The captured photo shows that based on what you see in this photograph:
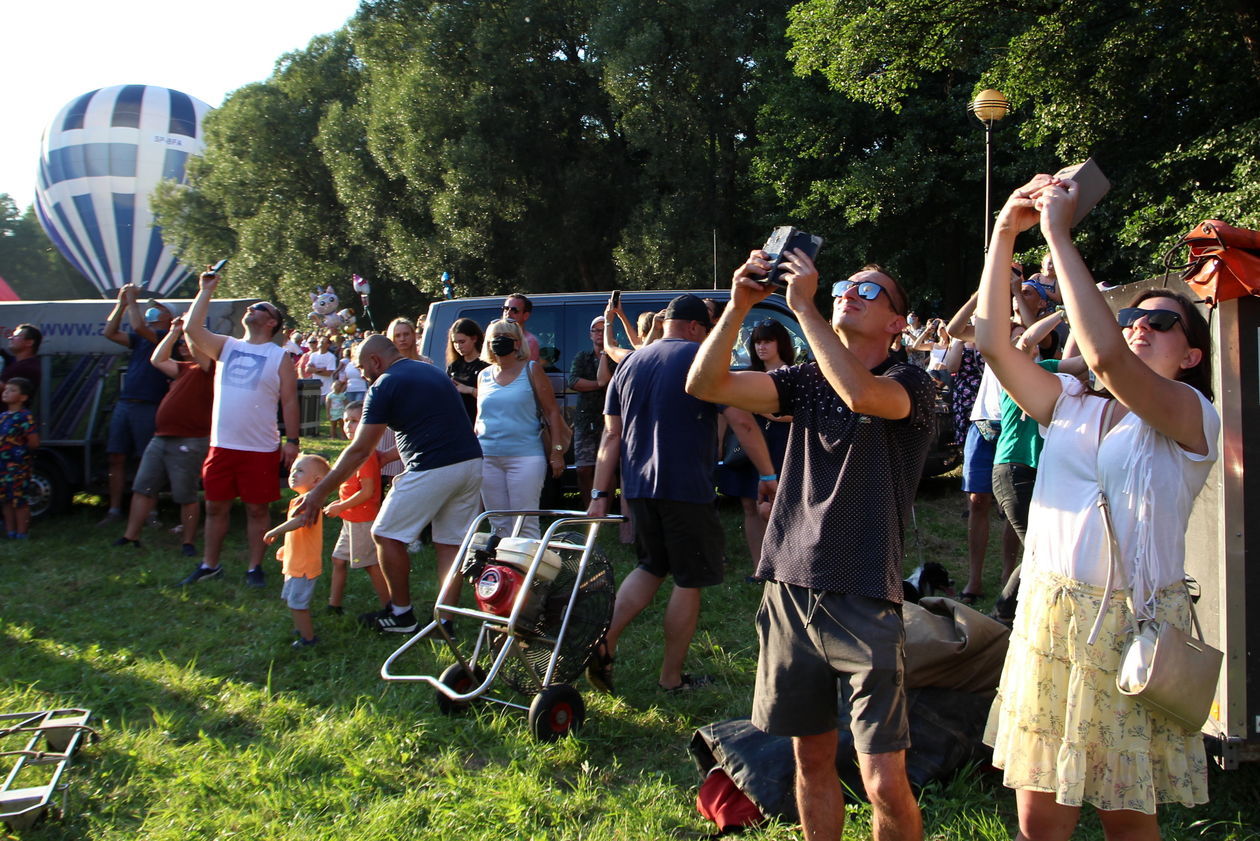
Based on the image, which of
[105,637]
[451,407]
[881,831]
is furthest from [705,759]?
[105,637]

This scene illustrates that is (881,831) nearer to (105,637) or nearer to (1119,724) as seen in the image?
(1119,724)

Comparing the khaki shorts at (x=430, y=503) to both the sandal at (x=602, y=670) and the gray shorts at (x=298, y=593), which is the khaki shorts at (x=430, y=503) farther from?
the sandal at (x=602, y=670)

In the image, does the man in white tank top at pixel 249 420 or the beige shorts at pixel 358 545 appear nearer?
the beige shorts at pixel 358 545

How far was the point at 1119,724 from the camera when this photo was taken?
2.33 metres

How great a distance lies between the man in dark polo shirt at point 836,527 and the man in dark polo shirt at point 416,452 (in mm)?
2900

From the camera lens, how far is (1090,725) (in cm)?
235

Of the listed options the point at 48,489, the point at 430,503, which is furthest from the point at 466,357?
the point at 48,489

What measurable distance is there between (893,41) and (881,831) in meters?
17.2

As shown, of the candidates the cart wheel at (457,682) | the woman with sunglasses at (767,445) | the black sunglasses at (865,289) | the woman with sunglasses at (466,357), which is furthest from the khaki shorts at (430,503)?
the black sunglasses at (865,289)

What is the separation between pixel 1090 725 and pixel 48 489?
9346 mm

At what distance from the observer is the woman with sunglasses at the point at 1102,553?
2301mm

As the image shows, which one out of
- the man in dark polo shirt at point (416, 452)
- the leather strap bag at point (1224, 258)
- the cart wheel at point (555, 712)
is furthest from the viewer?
the man in dark polo shirt at point (416, 452)

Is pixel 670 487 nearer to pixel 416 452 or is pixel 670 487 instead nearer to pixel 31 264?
pixel 416 452

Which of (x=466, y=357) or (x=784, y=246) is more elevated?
(x=784, y=246)
